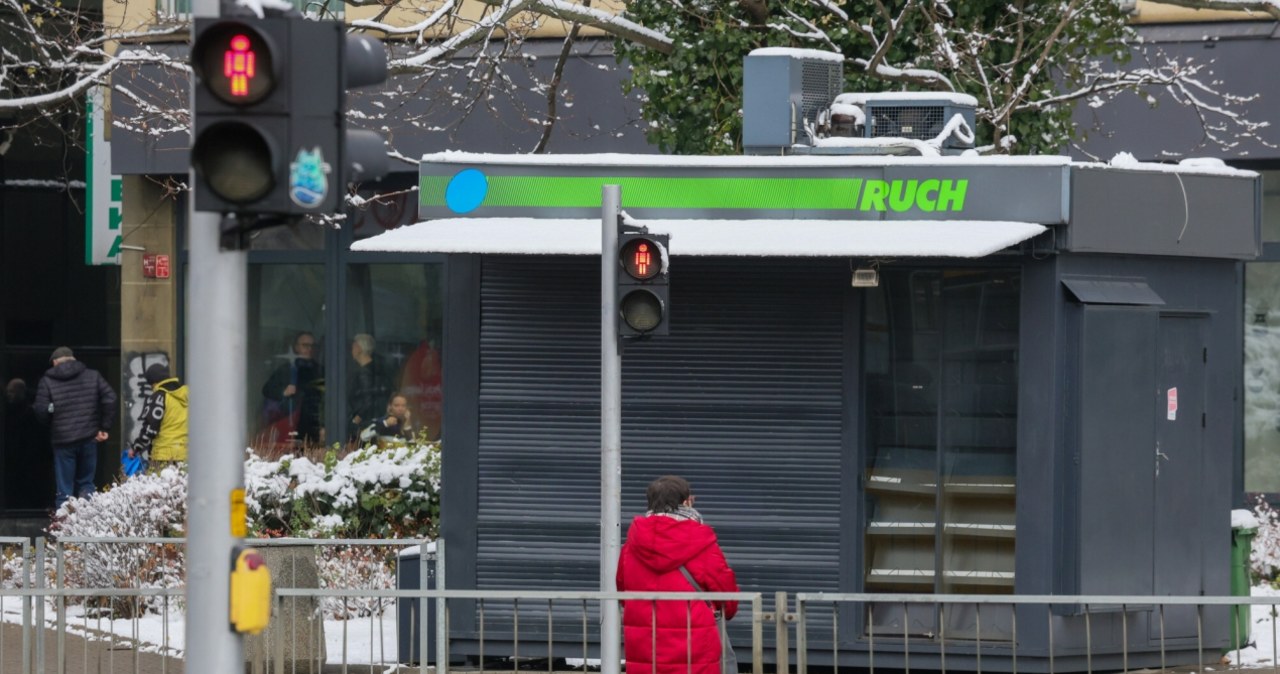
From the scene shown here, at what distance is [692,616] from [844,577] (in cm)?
265

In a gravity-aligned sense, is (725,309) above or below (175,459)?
above

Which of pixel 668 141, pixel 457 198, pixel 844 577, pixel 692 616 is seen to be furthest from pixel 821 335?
pixel 668 141

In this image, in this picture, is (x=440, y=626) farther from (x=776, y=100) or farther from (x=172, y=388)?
(x=172, y=388)

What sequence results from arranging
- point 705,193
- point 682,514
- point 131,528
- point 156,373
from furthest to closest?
1. point 156,373
2. point 131,528
3. point 705,193
4. point 682,514

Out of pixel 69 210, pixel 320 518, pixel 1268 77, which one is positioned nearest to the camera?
pixel 320 518

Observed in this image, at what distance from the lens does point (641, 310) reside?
9.00 metres

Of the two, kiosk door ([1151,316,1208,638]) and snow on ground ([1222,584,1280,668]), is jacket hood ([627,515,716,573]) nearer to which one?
kiosk door ([1151,316,1208,638])

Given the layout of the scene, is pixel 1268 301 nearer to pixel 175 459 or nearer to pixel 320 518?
pixel 320 518

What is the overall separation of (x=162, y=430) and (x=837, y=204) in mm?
8066

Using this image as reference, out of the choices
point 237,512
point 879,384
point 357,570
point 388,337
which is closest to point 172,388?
point 388,337

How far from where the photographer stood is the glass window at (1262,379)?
16156 millimetres

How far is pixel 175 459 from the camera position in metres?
16.6

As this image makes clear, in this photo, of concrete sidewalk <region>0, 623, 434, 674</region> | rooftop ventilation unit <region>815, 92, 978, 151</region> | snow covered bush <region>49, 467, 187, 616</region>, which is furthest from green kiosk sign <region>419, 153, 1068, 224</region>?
snow covered bush <region>49, 467, 187, 616</region>

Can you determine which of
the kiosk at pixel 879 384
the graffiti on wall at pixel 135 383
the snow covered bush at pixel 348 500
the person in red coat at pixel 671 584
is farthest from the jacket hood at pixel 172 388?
the person in red coat at pixel 671 584
